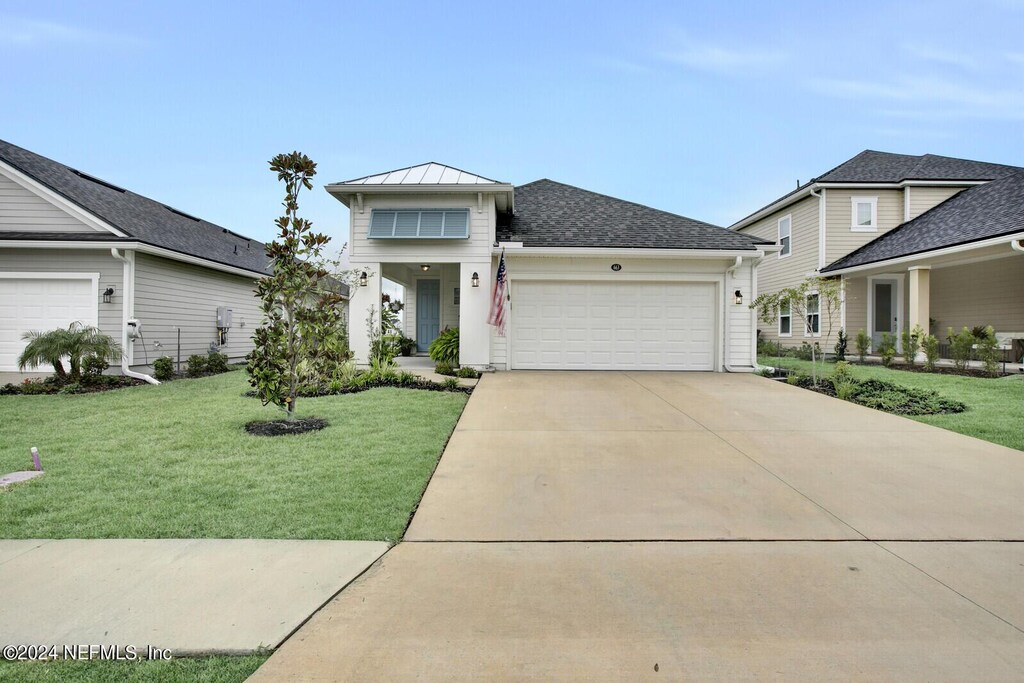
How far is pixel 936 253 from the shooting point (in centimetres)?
1227

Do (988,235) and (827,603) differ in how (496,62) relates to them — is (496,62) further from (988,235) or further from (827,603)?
(827,603)

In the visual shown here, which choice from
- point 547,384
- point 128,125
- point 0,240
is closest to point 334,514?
point 547,384

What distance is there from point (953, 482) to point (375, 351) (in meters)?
10.1

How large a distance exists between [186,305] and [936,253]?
60.4ft

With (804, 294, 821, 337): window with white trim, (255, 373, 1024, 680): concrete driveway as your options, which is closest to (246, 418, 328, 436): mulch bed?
(255, 373, 1024, 680): concrete driveway

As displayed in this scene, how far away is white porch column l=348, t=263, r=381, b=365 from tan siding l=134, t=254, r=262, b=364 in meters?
3.44

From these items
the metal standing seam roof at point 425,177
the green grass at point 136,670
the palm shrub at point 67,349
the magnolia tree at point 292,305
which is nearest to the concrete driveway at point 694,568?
the green grass at point 136,670

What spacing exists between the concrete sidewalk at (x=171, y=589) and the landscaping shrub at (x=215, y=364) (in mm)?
10491

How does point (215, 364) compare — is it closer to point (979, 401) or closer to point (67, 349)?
point (67, 349)

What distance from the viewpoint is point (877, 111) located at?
58.0ft

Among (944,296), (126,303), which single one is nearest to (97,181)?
(126,303)

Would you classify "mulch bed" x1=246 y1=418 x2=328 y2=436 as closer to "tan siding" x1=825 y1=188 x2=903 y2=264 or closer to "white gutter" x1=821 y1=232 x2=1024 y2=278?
"white gutter" x1=821 y1=232 x2=1024 y2=278

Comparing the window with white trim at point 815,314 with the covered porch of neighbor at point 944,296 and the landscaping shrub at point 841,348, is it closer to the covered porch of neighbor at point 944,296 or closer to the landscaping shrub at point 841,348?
the covered porch of neighbor at point 944,296

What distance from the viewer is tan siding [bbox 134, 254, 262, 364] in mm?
11203
